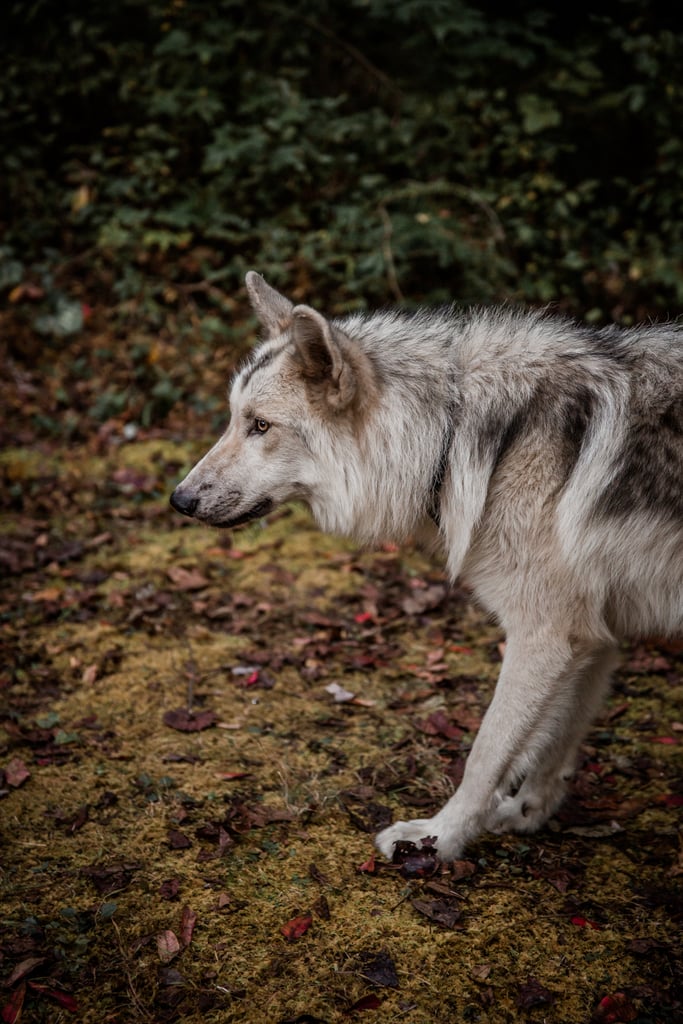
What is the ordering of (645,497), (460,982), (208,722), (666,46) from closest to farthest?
(460,982) < (645,497) < (208,722) < (666,46)

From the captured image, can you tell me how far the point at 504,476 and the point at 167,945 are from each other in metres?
2.18

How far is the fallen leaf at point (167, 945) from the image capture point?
2861 millimetres

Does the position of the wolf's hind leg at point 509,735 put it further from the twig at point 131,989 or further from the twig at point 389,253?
the twig at point 389,253

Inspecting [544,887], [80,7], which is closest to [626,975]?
[544,887]

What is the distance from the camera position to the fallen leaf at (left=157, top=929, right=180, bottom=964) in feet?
9.39

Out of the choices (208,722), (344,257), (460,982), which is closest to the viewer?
(460,982)

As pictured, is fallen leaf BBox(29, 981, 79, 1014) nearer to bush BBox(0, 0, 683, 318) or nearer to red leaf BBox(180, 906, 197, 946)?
red leaf BBox(180, 906, 197, 946)

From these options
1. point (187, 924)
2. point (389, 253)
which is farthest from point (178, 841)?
point (389, 253)

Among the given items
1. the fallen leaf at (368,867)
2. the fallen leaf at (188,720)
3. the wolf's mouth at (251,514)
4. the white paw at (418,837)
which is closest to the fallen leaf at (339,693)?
the fallen leaf at (188,720)

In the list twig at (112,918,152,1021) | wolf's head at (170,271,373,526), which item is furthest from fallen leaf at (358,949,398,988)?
wolf's head at (170,271,373,526)

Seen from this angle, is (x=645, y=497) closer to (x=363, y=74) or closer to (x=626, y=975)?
(x=626, y=975)

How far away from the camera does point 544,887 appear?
3254mm

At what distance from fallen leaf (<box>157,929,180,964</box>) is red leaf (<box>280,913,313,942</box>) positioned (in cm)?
39

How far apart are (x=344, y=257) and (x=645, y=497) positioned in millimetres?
6086
